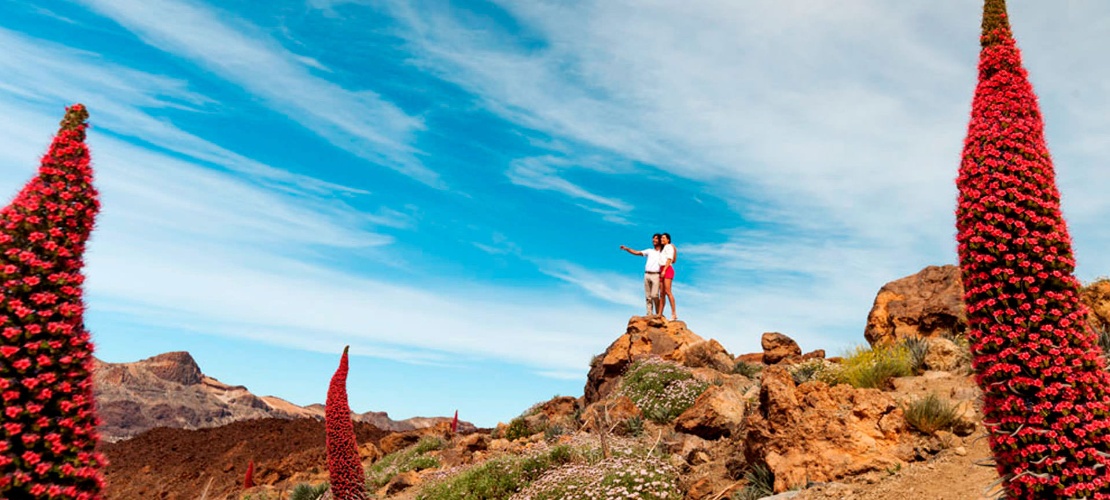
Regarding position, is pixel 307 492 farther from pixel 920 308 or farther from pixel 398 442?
pixel 920 308

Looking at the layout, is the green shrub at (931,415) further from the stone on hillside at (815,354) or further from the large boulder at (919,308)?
the stone on hillside at (815,354)

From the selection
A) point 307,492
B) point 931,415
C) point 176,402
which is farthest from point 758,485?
point 176,402

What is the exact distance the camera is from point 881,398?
30.3ft

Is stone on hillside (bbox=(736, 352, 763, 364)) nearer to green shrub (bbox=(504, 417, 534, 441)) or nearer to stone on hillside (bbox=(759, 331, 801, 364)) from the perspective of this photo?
stone on hillside (bbox=(759, 331, 801, 364))

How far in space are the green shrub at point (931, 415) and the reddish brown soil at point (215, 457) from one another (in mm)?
15219

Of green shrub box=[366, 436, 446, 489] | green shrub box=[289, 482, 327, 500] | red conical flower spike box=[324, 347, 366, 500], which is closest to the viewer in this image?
red conical flower spike box=[324, 347, 366, 500]

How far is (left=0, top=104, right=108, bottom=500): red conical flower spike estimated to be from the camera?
4.44 meters

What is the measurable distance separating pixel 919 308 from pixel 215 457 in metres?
20.3

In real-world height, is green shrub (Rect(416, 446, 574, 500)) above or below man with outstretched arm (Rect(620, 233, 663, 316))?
below

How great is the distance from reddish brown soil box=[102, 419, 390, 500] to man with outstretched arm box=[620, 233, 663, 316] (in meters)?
9.43

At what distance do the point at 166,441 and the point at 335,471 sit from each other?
67.7ft

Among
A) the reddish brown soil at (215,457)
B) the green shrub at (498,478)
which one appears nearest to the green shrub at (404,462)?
the reddish brown soil at (215,457)

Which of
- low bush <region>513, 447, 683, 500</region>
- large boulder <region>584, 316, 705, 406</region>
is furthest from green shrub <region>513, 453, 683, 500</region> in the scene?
large boulder <region>584, 316, 705, 406</region>

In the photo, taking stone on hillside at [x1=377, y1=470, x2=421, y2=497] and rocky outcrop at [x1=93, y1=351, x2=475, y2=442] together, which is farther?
rocky outcrop at [x1=93, y1=351, x2=475, y2=442]
